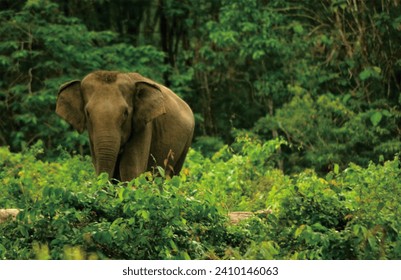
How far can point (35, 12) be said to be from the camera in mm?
27188

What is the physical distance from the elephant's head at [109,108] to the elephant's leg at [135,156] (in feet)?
0.26

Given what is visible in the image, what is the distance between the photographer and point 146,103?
1373 cm

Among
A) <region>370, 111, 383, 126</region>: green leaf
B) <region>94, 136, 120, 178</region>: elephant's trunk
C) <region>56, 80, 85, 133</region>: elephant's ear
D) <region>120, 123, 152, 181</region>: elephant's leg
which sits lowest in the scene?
<region>370, 111, 383, 126</region>: green leaf

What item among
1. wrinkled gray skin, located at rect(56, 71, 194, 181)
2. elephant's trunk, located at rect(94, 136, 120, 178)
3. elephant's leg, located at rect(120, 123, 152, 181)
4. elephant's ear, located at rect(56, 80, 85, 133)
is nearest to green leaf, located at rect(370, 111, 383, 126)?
wrinkled gray skin, located at rect(56, 71, 194, 181)

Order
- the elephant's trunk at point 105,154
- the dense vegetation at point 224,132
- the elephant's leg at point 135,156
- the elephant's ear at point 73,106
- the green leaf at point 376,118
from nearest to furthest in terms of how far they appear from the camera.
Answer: the dense vegetation at point 224,132 < the elephant's trunk at point 105,154 < the elephant's leg at point 135,156 < the elephant's ear at point 73,106 < the green leaf at point 376,118

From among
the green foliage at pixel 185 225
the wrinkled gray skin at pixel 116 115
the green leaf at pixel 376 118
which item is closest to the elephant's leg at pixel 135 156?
the wrinkled gray skin at pixel 116 115

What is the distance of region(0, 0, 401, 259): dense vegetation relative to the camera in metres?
9.80

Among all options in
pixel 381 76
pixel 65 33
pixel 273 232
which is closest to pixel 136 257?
pixel 273 232

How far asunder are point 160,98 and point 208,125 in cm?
1602

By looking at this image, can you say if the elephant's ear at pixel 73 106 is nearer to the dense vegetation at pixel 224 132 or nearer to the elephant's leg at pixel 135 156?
the elephant's leg at pixel 135 156

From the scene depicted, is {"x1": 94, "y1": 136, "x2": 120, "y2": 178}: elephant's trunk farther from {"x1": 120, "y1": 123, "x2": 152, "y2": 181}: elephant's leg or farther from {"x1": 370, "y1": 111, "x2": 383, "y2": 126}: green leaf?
{"x1": 370, "y1": 111, "x2": 383, "y2": 126}: green leaf

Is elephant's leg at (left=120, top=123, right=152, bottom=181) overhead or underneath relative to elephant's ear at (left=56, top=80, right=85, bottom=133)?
underneath

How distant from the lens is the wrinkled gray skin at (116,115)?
13.2 m

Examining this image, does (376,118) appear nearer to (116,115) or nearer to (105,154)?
(116,115)
